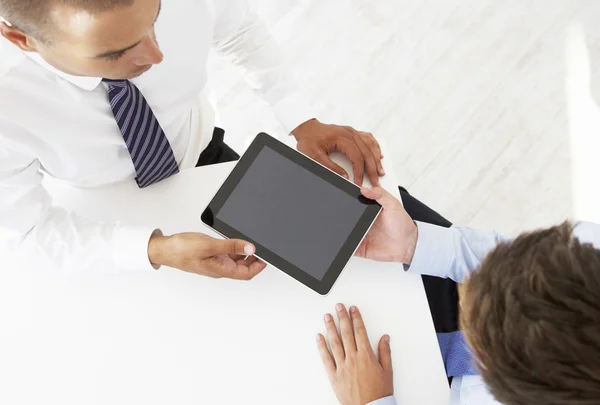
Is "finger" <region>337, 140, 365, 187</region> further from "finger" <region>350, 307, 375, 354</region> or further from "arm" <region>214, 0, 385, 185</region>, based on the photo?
"finger" <region>350, 307, 375, 354</region>

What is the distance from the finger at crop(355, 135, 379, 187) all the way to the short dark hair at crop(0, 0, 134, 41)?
0.46 meters

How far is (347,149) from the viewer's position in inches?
37.7

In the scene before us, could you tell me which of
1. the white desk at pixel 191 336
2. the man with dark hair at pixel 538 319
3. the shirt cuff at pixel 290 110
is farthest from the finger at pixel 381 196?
the shirt cuff at pixel 290 110

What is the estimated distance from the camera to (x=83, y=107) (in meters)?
0.78

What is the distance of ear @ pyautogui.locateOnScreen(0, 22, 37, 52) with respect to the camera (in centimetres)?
65

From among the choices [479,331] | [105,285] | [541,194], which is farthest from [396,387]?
[541,194]

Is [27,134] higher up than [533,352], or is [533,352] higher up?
[27,134]

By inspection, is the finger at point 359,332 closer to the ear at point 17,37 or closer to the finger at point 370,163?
the finger at point 370,163

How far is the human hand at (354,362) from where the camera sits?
0.78 meters

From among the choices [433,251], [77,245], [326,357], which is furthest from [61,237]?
[433,251]

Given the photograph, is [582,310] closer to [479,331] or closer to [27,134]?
[479,331]

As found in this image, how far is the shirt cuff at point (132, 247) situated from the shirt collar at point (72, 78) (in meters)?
0.23

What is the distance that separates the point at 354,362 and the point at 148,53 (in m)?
0.53

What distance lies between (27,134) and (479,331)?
0.66 m
